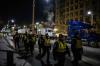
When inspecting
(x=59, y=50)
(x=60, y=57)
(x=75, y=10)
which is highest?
(x=75, y=10)

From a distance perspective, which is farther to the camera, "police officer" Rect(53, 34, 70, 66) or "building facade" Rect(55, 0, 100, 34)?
"building facade" Rect(55, 0, 100, 34)

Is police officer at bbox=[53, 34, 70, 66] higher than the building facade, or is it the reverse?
the building facade

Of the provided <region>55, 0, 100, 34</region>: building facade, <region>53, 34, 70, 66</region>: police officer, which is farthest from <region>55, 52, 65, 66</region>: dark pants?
<region>55, 0, 100, 34</region>: building facade

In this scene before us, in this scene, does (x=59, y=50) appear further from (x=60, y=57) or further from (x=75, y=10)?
(x=75, y=10)

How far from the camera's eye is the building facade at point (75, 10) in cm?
7881

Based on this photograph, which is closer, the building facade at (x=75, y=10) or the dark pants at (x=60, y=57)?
the dark pants at (x=60, y=57)

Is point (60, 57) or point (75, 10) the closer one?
point (60, 57)

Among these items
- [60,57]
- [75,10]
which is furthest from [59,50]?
[75,10]

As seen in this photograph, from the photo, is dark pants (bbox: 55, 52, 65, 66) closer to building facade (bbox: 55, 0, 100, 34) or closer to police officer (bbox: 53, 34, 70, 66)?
police officer (bbox: 53, 34, 70, 66)

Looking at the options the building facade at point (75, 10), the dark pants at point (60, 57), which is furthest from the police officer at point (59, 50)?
the building facade at point (75, 10)

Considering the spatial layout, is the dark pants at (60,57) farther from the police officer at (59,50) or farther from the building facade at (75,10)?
the building facade at (75,10)

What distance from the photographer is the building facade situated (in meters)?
78.8

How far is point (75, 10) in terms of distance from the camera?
330ft

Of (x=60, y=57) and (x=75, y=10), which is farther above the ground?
(x=75, y=10)
